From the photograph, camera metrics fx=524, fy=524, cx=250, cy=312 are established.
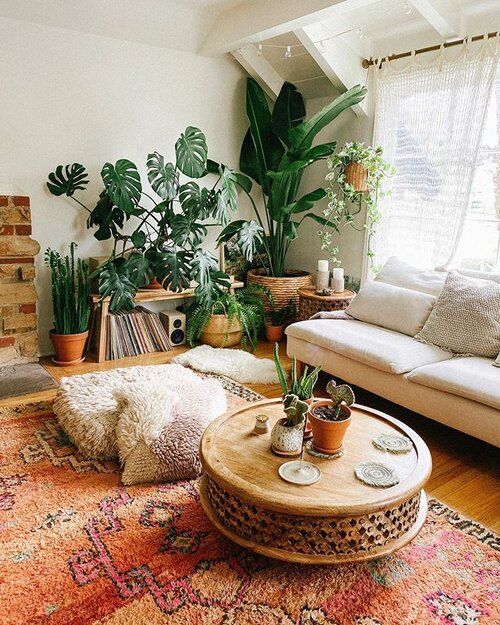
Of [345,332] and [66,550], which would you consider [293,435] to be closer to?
[66,550]

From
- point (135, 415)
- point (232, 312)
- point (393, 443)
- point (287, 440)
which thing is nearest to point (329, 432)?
point (287, 440)

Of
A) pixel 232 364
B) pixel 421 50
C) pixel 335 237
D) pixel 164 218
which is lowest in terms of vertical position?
pixel 232 364

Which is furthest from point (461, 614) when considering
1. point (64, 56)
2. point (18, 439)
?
point (64, 56)

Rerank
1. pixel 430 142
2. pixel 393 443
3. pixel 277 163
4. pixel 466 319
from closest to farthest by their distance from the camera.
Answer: pixel 393 443
pixel 466 319
pixel 430 142
pixel 277 163

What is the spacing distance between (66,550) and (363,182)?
303cm

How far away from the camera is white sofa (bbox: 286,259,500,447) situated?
237cm

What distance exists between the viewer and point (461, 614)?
1.58 meters

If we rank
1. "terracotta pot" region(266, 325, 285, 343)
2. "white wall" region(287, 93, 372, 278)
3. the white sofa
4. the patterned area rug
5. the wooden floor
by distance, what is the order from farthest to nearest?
"terracotta pot" region(266, 325, 285, 343) < "white wall" region(287, 93, 372, 278) < the white sofa < the wooden floor < the patterned area rug

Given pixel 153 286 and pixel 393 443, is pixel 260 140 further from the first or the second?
pixel 393 443

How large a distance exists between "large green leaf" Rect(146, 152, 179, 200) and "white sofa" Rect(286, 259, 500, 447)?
4.48 feet

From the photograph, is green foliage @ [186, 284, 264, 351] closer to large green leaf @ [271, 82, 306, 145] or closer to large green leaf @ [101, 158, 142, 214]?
large green leaf @ [101, 158, 142, 214]

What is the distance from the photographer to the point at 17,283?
140 inches

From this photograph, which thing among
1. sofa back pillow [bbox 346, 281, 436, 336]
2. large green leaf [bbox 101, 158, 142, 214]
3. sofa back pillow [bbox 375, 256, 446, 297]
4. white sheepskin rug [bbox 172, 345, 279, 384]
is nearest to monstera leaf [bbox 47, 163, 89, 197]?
large green leaf [bbox 101, 158, 142, 214]

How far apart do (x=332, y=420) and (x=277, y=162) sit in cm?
311
